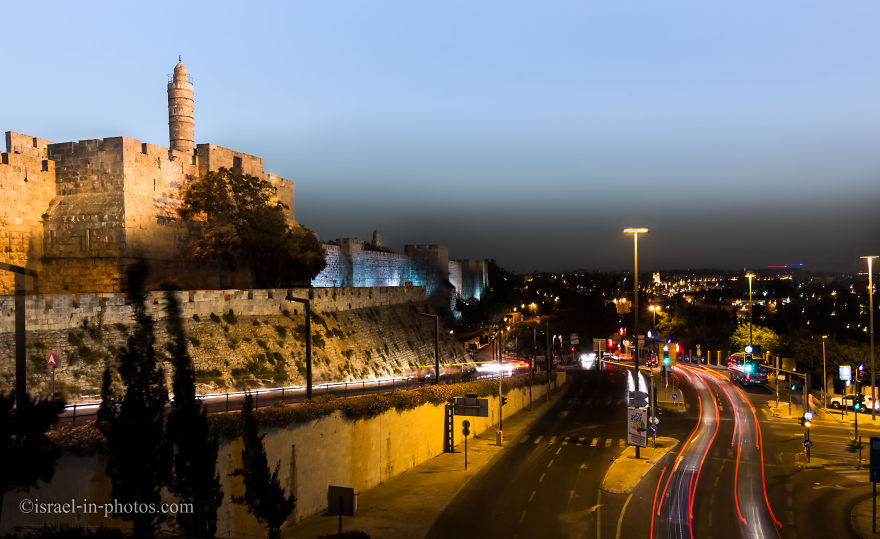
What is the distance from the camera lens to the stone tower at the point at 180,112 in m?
43.1

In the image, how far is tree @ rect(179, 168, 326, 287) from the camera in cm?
4054

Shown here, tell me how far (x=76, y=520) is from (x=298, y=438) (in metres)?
7.54

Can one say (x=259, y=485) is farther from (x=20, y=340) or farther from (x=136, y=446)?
(x=20, y=340)

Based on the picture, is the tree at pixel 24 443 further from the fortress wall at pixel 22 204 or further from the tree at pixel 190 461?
the fortress wall at pixel 22 204

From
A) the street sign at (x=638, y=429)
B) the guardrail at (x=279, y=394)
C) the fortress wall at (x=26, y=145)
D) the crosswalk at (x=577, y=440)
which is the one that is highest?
the fortress wall at (x=26, y=145)

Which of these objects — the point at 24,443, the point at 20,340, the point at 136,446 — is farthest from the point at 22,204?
the point at 24,443

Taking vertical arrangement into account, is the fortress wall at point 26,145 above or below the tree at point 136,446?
above

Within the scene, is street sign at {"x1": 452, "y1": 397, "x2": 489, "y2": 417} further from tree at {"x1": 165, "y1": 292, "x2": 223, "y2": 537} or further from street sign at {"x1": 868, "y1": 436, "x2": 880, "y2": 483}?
tree at {"x1": 165, "y1": 292, "x2": 223, "y2": 537}

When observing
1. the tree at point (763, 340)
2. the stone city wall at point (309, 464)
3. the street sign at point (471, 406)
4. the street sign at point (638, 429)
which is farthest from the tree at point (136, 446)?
the tree at point (763, 340)


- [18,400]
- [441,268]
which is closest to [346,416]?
[18,400]

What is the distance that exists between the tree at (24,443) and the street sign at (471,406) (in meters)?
21.6

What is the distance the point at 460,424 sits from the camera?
35406mm

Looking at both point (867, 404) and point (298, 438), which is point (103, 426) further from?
point (867, 404)

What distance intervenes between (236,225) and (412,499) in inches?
889
